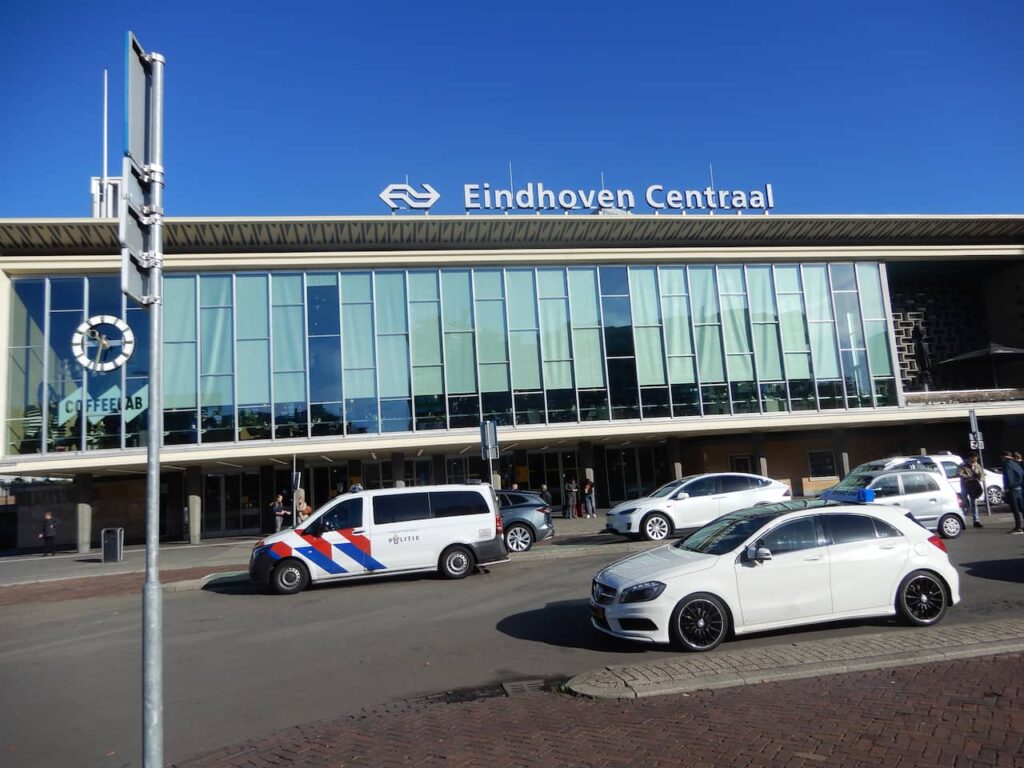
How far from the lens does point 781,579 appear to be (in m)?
7.62

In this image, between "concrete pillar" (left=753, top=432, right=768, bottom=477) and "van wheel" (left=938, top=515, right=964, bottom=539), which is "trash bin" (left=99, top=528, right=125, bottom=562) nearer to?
"van wheel" (left=938, top=515, right=964, bottom=539)

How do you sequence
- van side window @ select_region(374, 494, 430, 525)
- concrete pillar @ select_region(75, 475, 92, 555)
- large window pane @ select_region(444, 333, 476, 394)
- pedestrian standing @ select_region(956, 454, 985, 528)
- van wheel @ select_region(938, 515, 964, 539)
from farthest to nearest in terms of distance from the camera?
large window pane @ select_region(444, 333, 476, 394)
concrete pillar @ select_region(75, 475, 92, 555)
pedestrian standing @ select_region(956, 454, 985, 528)
van wheel @ select_region(938, 515, 964, 539)
van side window @ select_region(374, 494, 430, 525)

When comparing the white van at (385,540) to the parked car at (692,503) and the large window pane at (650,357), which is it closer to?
the parked car at (692,503)

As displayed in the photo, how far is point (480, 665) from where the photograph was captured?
24.4 feet

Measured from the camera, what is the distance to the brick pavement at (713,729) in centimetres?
455

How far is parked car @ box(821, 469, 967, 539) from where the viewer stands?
15.5 metres

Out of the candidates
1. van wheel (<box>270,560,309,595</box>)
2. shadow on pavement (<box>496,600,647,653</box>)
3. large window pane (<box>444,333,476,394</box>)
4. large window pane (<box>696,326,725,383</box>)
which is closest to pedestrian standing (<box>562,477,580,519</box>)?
large window pane (<box>444,333,476,394</box>)

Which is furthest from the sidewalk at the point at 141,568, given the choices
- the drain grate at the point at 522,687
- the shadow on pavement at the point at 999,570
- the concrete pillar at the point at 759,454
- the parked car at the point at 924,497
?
the concrete pillar at the point at 759,454

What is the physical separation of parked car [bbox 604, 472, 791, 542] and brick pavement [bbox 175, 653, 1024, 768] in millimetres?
10275

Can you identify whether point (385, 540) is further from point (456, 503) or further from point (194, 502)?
point (194, 502)

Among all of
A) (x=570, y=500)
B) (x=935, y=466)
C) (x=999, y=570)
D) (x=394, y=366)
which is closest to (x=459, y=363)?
(x=394, y=366)

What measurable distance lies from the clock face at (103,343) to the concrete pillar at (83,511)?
165 inches

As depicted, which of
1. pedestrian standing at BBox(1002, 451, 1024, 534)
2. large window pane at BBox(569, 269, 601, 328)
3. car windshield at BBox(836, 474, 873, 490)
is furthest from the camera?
large window pane at BBox(569, 269, 601, 328)

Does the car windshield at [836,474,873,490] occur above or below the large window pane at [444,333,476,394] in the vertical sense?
below
